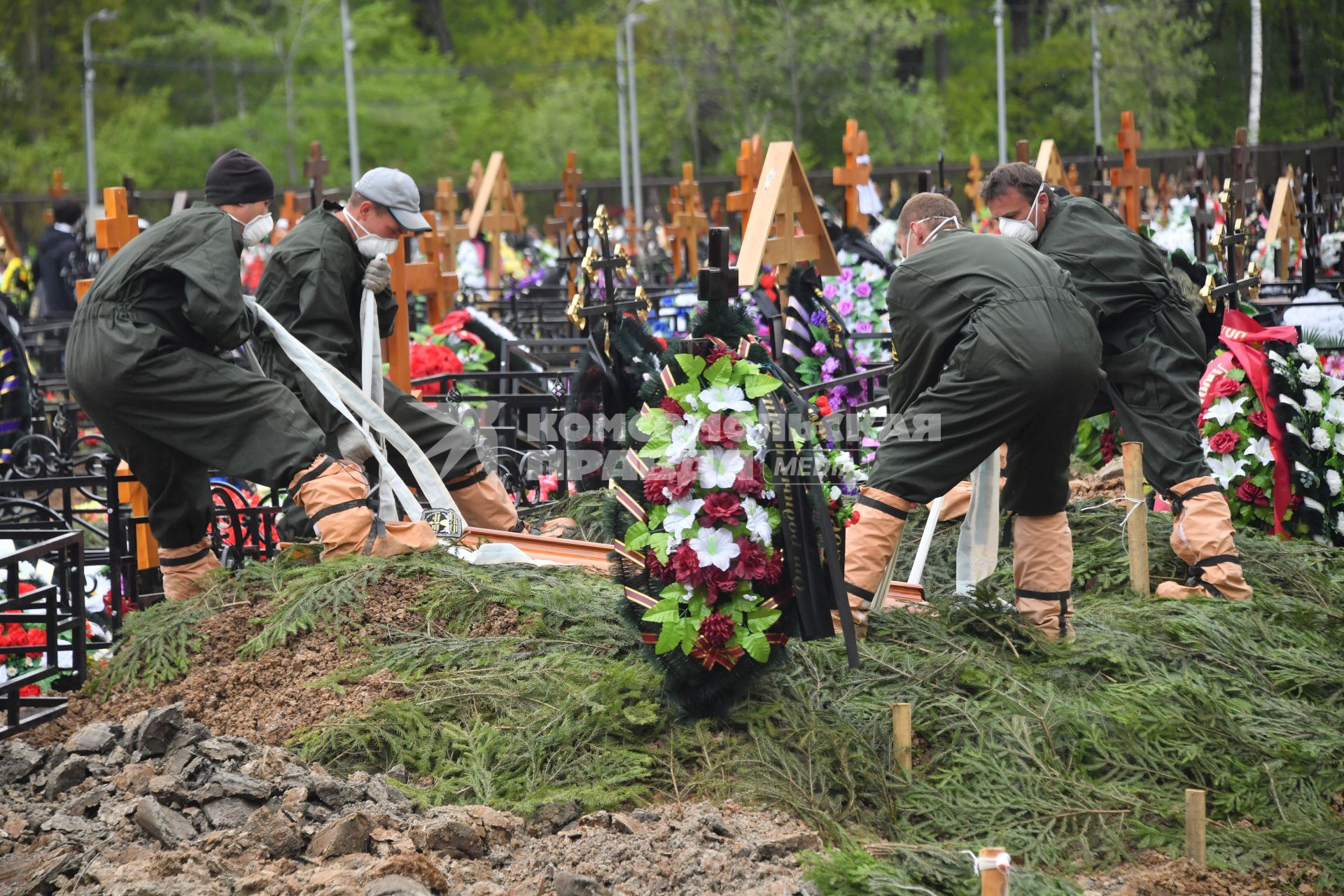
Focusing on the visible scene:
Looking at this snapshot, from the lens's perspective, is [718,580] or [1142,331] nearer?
[718,580]

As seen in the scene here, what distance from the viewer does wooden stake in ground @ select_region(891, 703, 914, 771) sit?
4523 mm

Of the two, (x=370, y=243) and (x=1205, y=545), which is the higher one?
(x=370, y=243)

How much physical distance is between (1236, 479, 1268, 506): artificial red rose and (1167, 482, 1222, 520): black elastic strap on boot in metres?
0.98

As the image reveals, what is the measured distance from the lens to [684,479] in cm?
457

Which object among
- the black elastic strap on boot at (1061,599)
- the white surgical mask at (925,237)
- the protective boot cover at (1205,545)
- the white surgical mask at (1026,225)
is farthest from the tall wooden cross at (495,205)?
the black elastic strap on boot at (1061,599)

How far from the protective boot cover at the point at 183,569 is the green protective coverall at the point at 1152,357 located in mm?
3807

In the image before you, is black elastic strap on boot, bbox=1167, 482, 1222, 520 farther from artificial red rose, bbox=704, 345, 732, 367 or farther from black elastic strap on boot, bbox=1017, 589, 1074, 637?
artificial red rose, bbox=704, 345, 732, 367

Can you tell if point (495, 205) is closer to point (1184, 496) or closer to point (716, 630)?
point (1184, 496)

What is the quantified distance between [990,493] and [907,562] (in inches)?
37.5

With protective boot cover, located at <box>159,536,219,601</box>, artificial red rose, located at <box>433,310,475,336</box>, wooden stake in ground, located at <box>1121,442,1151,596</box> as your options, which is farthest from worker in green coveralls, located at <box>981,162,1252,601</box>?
artificial red rose, located at <box>433,310,475,336</box>

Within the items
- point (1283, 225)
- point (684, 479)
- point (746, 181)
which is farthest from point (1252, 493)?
point (1283, 225)

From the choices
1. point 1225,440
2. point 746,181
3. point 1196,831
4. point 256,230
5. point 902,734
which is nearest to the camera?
point 1196,831

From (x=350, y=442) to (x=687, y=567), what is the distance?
225cm

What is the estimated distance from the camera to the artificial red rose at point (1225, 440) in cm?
717
